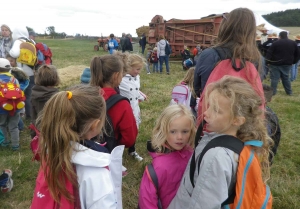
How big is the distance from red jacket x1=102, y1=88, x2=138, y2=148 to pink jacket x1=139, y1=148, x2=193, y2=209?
0.53 metres

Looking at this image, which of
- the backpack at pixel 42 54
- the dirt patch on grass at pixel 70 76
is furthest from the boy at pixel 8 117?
the dirt patch on grass at pixel 70 76

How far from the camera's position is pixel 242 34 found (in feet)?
6.66

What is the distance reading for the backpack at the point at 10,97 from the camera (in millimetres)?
3441

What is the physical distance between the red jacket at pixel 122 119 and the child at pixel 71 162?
87 centimetres

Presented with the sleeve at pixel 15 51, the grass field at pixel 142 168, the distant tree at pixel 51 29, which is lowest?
the grass field at pixel 142 168

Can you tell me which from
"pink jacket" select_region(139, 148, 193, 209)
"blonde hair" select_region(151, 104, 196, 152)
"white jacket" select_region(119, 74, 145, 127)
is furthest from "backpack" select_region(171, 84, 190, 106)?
"pink jacket" select_region(139, 148, 193, 209)

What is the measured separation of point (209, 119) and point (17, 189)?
2.58 meters

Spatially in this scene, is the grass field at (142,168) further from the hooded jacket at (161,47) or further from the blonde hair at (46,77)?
the hooded jacket at (161,47)

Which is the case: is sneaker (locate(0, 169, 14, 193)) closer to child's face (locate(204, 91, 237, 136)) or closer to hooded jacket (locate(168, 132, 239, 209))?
hooded jacket (locate(168, 132, 239, 209))

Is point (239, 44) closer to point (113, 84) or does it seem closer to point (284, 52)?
point (113, 84)

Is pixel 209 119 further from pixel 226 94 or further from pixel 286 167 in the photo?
pixel 286 167

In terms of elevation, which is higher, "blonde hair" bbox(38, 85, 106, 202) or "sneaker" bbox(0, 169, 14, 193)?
"blonde hair" bbox(38, 85, 106, 202)

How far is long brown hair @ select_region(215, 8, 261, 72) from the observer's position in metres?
2.01

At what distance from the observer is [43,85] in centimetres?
336
